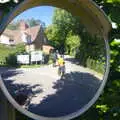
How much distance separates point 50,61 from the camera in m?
3.64

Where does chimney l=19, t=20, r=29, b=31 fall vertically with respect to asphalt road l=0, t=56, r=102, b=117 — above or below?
above

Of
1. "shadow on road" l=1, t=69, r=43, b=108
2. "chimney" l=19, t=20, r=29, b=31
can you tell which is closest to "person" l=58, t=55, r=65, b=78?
"shadow on road" l=1, t=69, r=43, b=108

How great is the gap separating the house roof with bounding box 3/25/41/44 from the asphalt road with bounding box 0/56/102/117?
223mm

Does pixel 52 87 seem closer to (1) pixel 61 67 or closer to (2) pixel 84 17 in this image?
(1) pixel 61 67

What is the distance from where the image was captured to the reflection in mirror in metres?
3.49

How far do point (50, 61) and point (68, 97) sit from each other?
0.30m

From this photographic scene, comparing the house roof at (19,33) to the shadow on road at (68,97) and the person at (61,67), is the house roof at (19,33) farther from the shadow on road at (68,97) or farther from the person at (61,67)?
the shadow on road at (68,97)

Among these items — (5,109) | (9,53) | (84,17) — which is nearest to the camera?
(9,53)

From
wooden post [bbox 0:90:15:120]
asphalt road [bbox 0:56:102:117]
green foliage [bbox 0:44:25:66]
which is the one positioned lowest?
wooden post [bbox 0:90:15:120]

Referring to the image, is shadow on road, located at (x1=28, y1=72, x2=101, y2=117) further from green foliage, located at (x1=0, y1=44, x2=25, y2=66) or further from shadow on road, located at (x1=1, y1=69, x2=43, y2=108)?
green foliage, located at (x1=0, y1=44, x2=25, y2=66)

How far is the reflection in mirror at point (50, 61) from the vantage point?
3.49 metres

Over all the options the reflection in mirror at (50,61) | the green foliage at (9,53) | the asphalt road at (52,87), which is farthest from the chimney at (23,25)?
the asphalt road at (52,87)

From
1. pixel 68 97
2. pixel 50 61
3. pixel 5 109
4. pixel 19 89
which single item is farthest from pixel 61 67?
pixel 5 109

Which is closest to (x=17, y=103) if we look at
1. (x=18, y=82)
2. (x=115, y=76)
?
(x=18, y=82)
